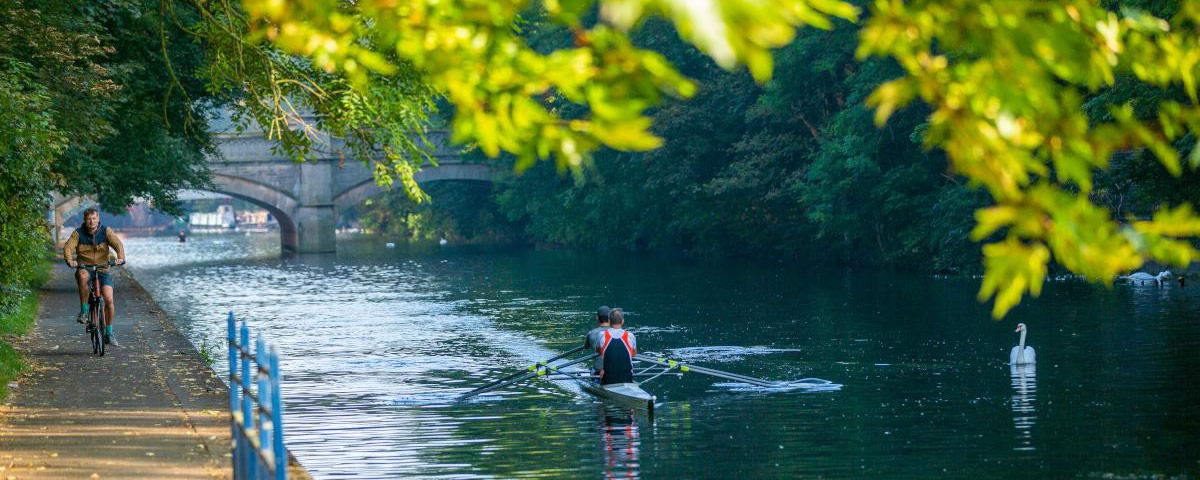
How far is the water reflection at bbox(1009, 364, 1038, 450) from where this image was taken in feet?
48.8

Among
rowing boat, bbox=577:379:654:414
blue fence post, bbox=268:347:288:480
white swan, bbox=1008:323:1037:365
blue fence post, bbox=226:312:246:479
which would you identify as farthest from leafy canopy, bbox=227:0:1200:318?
white swan, bbox=1008:323:1037:365

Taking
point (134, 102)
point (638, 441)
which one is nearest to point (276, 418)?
point (638, 441)

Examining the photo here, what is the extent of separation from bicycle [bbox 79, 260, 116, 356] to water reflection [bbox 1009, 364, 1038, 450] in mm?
9794

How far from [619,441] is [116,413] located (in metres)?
4.70

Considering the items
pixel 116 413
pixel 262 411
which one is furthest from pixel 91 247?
pixel 262 411

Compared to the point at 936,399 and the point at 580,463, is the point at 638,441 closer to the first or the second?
the point at 580,463

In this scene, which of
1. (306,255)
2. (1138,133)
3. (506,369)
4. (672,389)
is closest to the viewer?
(1138,133)

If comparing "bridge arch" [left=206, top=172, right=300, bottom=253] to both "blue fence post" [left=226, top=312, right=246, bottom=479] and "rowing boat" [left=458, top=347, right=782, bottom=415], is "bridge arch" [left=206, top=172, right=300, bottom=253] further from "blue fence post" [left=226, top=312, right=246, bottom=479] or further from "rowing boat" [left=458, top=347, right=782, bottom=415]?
"blue fence post" [left=226, top=312, right=246, bottom=479]

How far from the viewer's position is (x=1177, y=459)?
13.5 metres

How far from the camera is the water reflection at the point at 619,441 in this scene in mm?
13516

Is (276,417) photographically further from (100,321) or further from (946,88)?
(100,321)

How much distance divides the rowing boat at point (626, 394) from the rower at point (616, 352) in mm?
111

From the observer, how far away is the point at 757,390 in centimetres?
1892

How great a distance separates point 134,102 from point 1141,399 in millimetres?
16952
